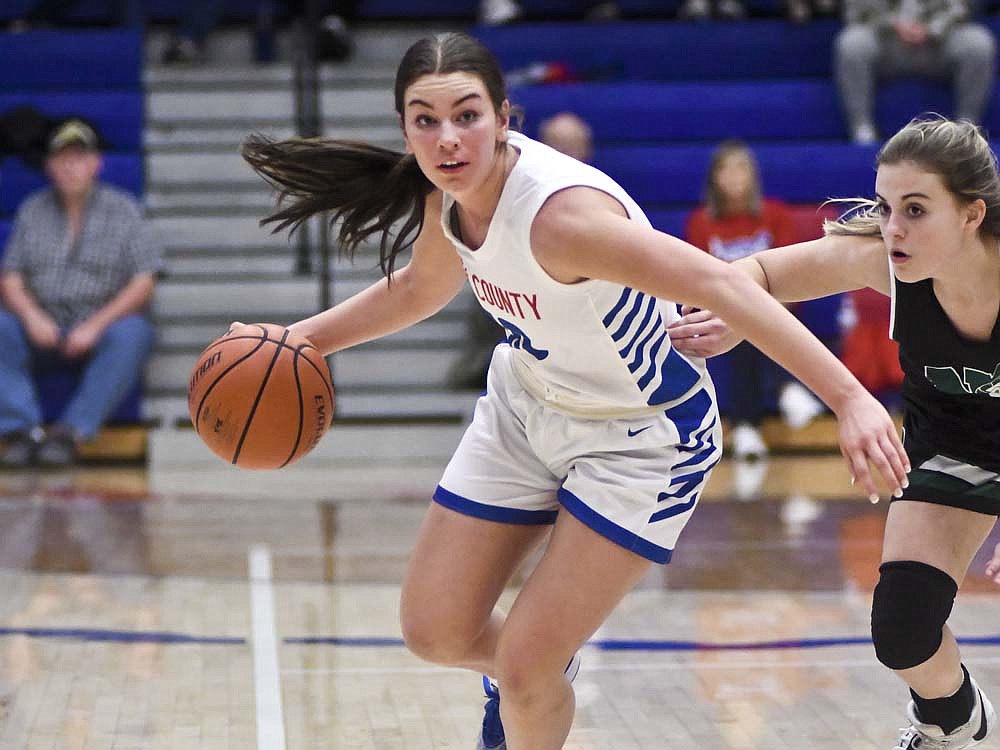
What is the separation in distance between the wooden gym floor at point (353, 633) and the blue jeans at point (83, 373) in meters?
Answer: 0.90

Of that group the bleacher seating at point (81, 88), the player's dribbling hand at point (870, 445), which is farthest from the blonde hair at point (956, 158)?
the bleacher seating at point (81, 88)

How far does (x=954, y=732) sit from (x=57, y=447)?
5851 mm

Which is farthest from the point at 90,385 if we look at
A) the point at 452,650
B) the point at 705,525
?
the point at 452,650

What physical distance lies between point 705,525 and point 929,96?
4.01 meters

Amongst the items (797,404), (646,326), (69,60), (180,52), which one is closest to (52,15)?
(69,60)

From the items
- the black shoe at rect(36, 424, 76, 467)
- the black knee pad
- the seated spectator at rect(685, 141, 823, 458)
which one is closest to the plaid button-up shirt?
the black shoe at rect(36, 424, 76, 467)

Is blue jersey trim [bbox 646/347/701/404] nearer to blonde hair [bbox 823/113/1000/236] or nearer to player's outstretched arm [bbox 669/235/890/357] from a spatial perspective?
player's outstretched arm [bbox 669/235/890/357]

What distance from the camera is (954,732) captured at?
3.26m

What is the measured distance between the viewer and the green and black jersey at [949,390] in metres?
3.16

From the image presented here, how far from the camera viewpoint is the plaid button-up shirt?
8320 mm

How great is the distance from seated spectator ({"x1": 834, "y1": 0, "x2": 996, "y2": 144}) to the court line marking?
15.9 feet

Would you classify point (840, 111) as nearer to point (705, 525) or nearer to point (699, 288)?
point (705, 525)

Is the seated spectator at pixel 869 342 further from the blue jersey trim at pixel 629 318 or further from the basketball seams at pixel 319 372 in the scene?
the blue jersey trim at pixel 629 318

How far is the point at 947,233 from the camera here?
3.03m
